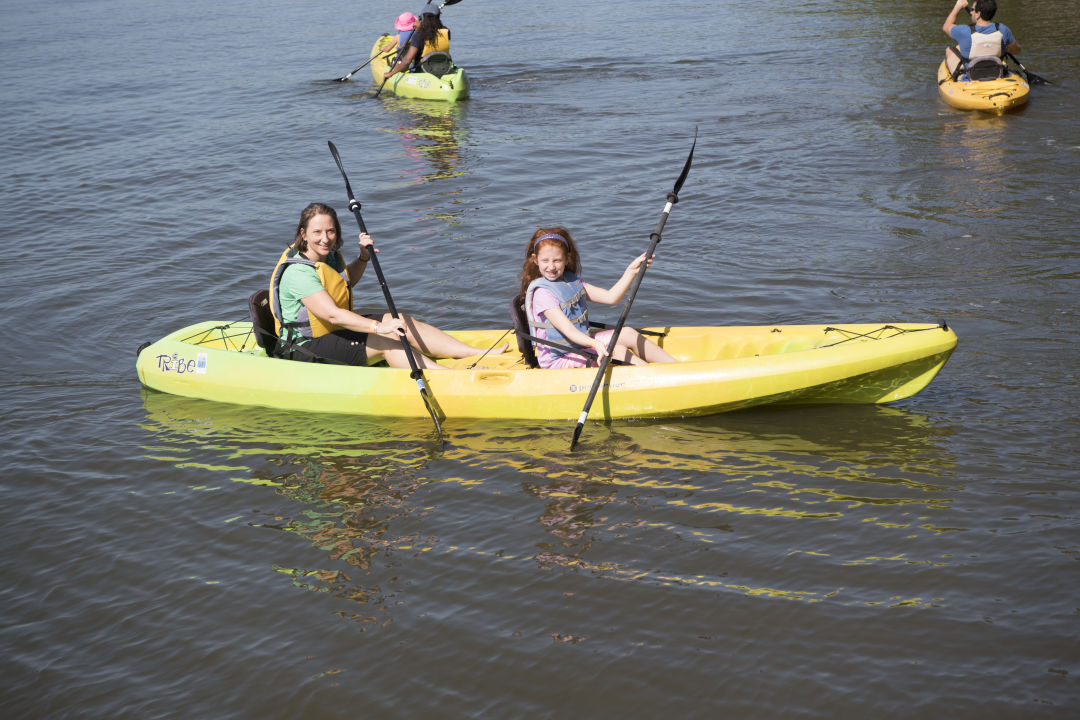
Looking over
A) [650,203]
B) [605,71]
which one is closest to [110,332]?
[650,203]

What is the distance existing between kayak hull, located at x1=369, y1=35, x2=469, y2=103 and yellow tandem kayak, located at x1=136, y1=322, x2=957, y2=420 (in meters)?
9.32

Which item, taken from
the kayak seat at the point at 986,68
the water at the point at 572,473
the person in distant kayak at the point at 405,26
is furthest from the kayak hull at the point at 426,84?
the kayak seat at the point at 986,68

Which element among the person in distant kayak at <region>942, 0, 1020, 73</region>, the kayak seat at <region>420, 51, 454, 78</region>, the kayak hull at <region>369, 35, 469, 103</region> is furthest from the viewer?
the kayak seat at <region>420, 51, 454, 78</region>

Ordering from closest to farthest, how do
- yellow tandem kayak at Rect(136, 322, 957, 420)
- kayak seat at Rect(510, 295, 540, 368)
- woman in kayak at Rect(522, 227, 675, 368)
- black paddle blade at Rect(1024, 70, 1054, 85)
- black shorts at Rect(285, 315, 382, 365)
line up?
yellow tandem kayak at Rect(136, 322, 957, 420)
woman in kayak at Rect(522, 227, 675, 368)
kayak seat at Rect(510, 295, 540, 368)
black shorts at Rect(285, 315, 382, 365)
black paddle blade at Rect(1024, 70, 1054, 85)

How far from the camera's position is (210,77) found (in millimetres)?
18234

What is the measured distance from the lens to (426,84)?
1573cm

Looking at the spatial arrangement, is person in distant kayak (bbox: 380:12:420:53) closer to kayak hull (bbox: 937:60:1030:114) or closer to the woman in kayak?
kayak hull (bbox: 937:60:1030:114)

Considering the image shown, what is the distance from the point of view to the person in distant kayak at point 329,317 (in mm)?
6219

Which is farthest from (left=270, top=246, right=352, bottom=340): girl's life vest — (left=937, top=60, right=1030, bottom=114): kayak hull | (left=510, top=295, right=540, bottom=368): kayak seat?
(left=937, top=60, right=1030, bottom=114): kayak hull

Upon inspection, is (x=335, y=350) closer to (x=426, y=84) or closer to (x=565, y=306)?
(x=565, y=306)

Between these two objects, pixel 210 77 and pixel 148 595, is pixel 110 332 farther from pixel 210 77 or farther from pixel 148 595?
pixel 210 77

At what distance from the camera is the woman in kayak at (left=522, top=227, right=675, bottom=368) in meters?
5.89

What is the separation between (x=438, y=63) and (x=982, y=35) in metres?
7.59

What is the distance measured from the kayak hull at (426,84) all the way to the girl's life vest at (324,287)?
942 cm
